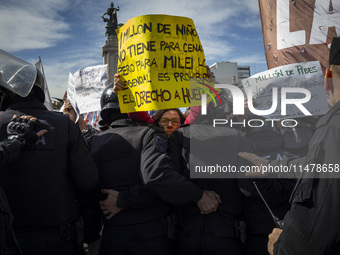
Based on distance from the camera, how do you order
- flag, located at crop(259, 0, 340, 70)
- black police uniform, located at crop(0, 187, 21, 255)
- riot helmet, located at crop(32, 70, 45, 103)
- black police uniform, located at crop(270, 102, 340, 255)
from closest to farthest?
black police uniform, located at crop(270, 102, 340, 255)
black police uniform, located at crop(0, 187, 21, 255)
riot helmet, located at crop(32, 70, 45, 103)
flag, located at crop(259, 0, 340, 70)

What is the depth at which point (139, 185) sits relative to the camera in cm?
261

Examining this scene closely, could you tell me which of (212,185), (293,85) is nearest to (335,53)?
(212,185)

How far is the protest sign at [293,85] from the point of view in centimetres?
373

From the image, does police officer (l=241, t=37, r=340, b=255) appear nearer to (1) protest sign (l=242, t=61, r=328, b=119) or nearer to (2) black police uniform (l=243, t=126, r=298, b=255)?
(2) black police uniform (l=243, t=126, r=298, b=255)

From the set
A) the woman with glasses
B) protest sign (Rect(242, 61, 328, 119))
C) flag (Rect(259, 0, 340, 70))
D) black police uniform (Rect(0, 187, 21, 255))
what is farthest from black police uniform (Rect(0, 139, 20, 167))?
flag (Rect(259, 0, 340, 70))

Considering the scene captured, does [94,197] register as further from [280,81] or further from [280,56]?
[280,56]

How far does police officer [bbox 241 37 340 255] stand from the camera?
1341mm

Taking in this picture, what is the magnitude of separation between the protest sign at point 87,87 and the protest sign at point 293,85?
8.86ft

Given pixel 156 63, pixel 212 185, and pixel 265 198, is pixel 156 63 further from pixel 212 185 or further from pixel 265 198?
pixel 265 198

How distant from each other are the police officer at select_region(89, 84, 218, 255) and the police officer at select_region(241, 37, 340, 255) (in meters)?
1.07

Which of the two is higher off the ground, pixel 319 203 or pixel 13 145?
pixel 13 145

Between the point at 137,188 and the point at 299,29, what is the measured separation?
3.12 meters

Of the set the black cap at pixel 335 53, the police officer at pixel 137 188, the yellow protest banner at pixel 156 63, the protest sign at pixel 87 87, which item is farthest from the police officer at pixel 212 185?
the protest sign at pixel 87 87

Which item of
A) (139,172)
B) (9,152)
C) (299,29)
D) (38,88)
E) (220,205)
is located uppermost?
(299,29)
